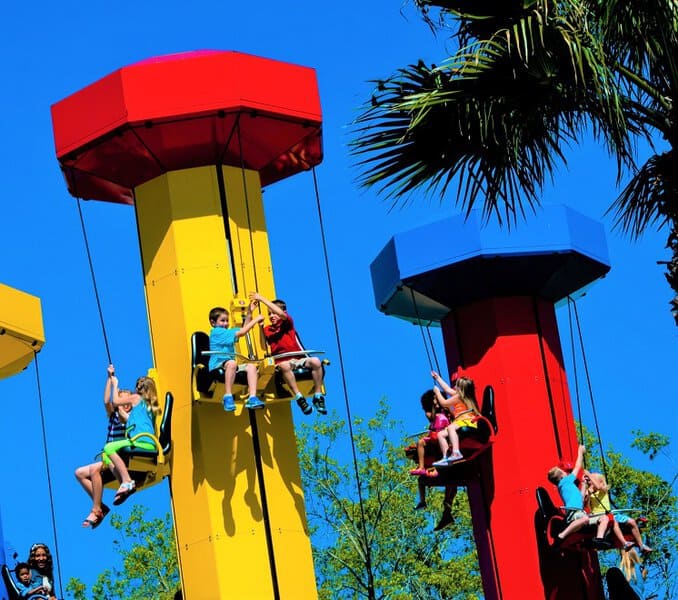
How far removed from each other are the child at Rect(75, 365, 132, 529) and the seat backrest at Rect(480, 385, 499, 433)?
16.3 feet

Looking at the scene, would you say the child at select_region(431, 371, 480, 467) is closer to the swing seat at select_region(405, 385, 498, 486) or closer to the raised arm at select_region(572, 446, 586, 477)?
the swing seat at select_region(405, 385, 498, 486)

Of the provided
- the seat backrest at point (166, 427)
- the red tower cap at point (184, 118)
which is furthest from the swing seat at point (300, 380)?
the red tower cap at point (184, 118)

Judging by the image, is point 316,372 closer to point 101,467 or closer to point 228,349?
point 228,349

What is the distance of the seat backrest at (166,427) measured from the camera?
17250 millimetres

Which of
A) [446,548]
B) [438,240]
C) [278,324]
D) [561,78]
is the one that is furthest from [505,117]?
[446,548]

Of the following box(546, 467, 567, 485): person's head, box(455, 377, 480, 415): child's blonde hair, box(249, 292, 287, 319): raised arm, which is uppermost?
box(249, 292, 287, 319): raised arm

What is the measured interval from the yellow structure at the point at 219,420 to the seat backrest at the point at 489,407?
3244mm

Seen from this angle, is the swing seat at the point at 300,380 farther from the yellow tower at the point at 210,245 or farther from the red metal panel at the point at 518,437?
the red metal panel at the point at 518,437

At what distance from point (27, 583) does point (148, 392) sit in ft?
7.53

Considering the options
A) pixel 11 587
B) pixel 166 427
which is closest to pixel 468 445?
pixel 166 427

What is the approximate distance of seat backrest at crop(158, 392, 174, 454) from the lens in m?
17.2

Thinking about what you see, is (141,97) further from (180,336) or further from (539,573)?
(539,573)

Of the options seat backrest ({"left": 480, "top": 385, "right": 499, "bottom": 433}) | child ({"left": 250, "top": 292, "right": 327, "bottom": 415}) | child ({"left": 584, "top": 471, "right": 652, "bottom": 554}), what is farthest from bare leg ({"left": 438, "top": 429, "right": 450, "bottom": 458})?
child ({"left": 250, "top": 292, "right": 327, "bottom": 415})

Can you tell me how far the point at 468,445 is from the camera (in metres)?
20.0
